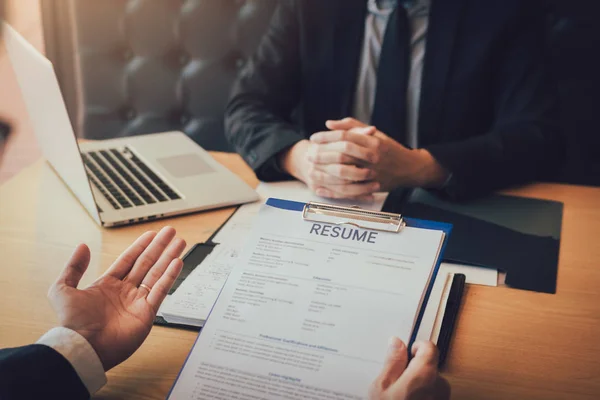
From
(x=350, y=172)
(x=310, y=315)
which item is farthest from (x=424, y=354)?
(x=350, y=172)

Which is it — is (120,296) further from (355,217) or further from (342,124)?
(342,124)

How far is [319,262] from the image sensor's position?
0.75 meters

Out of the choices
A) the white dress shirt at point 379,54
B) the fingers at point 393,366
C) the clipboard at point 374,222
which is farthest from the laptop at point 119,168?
the fingers at point 393,366

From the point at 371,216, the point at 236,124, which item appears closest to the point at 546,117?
the point at 236,124

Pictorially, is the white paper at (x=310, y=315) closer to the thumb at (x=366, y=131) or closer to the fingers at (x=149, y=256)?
the fingers at (x=149, y=256)

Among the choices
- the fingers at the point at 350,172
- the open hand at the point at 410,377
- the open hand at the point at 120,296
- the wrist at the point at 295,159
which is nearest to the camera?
the open hand at the point at 410,377

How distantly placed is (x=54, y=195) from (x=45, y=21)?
96cm

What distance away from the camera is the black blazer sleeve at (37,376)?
0.67 m

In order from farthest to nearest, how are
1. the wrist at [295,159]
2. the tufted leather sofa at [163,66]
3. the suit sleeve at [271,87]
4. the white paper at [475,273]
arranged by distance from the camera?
the tufted leather sofa at [163,66]
the suit sleeve at [271,87]
the wrist at [295,159]
the white paper at [475,273]

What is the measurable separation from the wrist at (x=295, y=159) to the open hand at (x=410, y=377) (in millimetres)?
635

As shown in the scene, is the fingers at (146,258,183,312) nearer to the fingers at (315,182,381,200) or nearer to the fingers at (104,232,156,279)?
the fingers at (104,232,156,279)

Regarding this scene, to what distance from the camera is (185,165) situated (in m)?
1.31

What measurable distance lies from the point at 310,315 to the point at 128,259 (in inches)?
10.6

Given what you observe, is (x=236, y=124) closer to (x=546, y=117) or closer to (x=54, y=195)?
(x=54, y=195)
